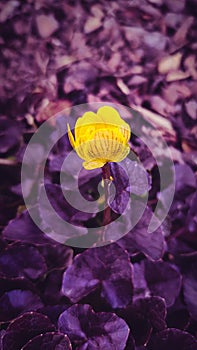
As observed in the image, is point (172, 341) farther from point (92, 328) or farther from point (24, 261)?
point (24, 261)

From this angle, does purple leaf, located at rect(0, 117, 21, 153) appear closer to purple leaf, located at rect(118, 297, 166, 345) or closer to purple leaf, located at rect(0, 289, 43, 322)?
purple leaf, located at rect(0, 289, 43, 322)

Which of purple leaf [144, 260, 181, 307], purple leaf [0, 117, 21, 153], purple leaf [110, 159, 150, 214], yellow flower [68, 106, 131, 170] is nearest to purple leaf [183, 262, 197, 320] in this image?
purple leaf [144, 260, 181, 307]

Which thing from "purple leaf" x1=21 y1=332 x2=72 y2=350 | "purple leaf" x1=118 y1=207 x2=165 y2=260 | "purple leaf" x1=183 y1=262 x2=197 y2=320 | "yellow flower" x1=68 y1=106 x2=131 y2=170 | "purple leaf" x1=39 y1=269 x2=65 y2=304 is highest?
"yellow flower" x1=68 y1=106 x2=131 y2=170

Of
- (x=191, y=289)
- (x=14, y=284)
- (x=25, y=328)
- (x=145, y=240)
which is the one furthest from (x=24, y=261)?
(x=191, y=289)

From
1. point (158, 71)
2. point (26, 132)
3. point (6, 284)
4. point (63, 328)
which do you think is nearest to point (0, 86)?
point (26, 132)

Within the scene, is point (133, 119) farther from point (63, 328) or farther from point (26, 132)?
point (63, 328)
